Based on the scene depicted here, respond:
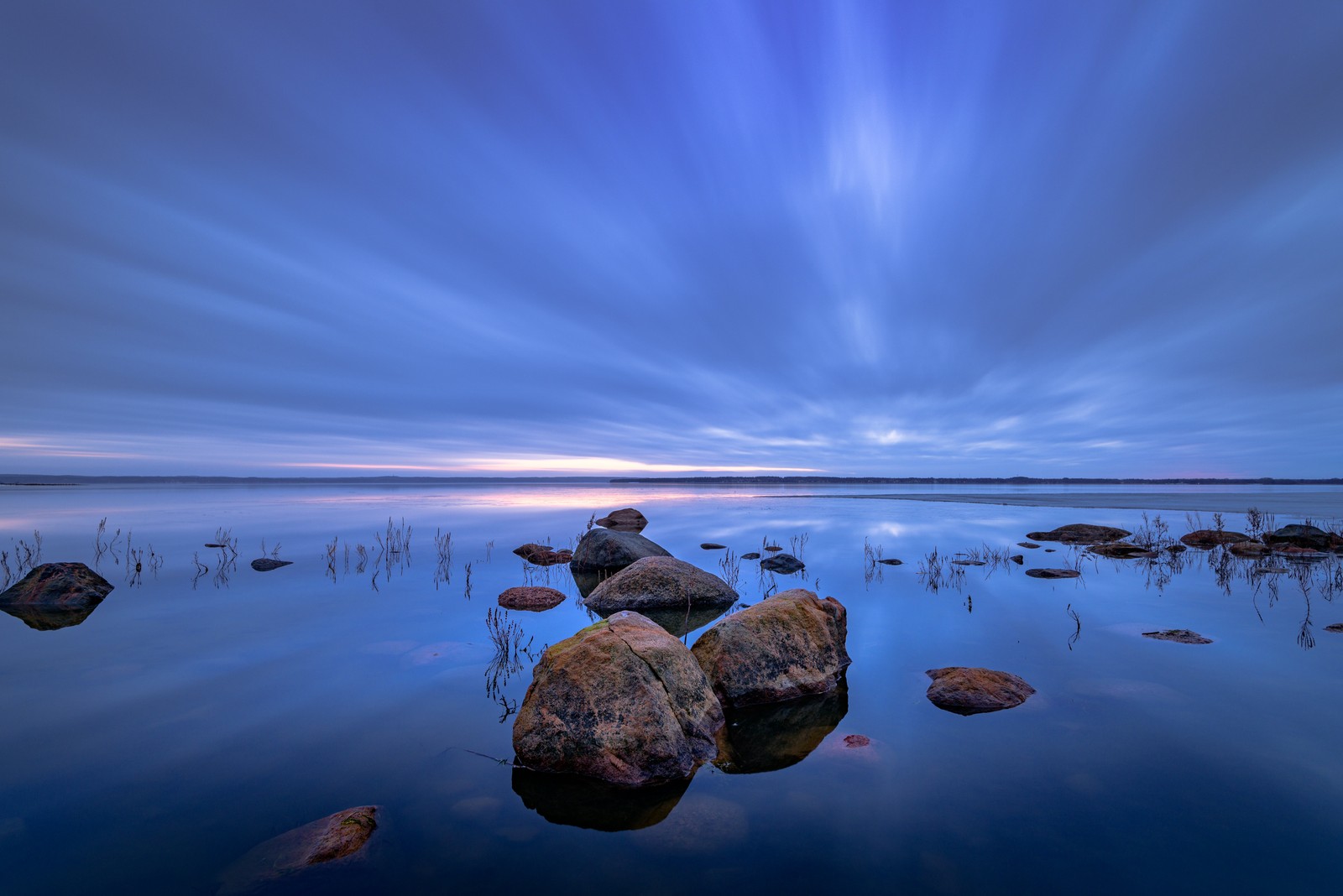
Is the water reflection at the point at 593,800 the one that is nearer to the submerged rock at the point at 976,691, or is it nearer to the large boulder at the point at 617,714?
the large boulder at the point at 617,714

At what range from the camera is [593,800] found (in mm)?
5305

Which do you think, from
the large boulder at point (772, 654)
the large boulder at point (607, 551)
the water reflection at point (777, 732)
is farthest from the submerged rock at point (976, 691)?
the large boulder at point (607, 551)

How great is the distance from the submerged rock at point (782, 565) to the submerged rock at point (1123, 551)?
41.0ft

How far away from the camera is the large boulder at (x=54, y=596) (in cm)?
1210

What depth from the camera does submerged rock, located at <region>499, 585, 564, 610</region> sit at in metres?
13.2

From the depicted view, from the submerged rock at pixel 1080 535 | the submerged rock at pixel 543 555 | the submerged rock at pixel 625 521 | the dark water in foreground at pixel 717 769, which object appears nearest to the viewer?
the dark water in foreground at pixel 717 769

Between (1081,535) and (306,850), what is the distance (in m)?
31.7

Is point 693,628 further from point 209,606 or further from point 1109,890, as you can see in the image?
point 209,606

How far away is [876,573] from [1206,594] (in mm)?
8003

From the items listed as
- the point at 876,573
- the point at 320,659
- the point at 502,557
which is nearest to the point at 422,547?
the point at 502,557

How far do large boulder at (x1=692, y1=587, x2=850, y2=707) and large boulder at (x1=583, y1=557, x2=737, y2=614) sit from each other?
433 centimetres

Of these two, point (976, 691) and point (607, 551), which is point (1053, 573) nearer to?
point (976, 691)

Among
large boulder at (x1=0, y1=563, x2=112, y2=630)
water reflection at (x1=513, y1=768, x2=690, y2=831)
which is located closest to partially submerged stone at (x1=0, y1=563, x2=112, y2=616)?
large boulder at (x1=0, y1=563, x2=112, y2=630)

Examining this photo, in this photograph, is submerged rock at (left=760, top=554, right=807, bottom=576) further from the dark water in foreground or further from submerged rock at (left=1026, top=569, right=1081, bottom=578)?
submerged rock at (left=1026, top=569, right=1081, bottom=578)
